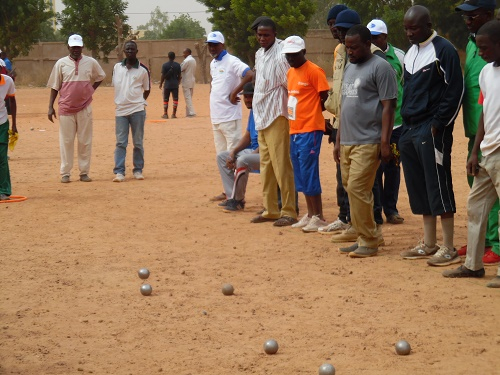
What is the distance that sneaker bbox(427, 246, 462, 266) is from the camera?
26.1 ft

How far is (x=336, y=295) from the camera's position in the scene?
23.5 feet

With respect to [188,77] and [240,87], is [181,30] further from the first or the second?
[240,87]

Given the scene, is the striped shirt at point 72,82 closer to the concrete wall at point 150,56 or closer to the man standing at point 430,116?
the man standing at point 430,116

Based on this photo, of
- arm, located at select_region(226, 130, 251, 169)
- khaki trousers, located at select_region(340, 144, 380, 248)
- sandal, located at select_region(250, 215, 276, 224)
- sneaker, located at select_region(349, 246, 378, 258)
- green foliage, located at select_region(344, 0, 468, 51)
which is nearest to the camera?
khaki trousers, located at select_region(340, 144, 380, 248)

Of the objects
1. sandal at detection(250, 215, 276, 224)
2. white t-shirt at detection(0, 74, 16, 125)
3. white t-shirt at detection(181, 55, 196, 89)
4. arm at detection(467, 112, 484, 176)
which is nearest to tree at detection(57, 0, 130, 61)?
white t-shirt at detection(181, 55, 196, 89)

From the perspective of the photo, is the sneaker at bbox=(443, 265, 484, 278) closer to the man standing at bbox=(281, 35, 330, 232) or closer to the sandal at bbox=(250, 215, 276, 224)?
the man standing at bbox=(281, 35, 330, 232)

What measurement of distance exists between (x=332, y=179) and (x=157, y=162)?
13.2ft

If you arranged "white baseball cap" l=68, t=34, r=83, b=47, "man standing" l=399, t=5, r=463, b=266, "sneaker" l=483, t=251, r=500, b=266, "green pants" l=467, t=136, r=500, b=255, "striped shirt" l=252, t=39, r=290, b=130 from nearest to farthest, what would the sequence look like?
"man standing" l=399, t=5, r=463, b=266, "green pants" l=467, t=136, r=500, b=255, "sneaker" l=483, t=251, r=500, b=266, "striped shirt" l=252, t=39, r=290, b=130, "white baseball cap" l=68, t=34, r=83, b=47

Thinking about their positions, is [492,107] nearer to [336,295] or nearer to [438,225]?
[336,295]

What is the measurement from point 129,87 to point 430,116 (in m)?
6.92

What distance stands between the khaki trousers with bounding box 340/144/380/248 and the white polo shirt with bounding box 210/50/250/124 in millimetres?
3543

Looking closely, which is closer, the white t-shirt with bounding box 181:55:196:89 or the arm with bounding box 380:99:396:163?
the arm with bounding box 380:99:396:163

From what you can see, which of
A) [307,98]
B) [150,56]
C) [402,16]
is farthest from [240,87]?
[150,56]

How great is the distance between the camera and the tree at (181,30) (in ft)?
255
